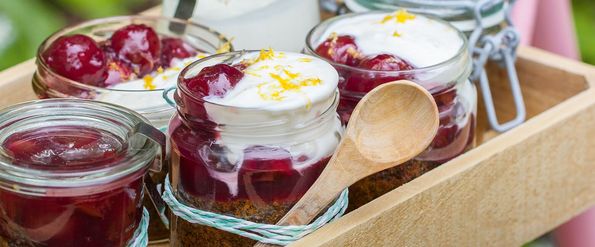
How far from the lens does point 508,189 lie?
2.45 ft

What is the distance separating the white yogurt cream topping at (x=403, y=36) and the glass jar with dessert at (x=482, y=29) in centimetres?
8

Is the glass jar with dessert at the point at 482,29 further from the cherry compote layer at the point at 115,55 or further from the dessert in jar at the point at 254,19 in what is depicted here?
the cherry compote layer at the point at 115,55

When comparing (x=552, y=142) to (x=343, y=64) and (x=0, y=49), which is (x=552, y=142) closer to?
(x=343, y=64)

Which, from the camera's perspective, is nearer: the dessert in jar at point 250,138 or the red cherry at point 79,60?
the dessert in jar at point 250,138

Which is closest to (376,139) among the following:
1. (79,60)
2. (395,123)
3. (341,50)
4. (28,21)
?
(395,123)

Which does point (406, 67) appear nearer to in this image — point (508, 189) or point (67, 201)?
point (508, 189)

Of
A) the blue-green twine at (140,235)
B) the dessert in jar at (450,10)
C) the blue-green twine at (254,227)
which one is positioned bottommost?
the dessert in jar at (450,10)

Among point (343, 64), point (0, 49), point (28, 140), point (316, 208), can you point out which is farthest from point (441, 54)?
Result: point (0, 49)

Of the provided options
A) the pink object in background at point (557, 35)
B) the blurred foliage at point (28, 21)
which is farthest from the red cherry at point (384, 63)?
the blurred foliage at point (28, 21)

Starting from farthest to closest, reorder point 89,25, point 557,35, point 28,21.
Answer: point 28,21 < point 557,35 < point 89,25

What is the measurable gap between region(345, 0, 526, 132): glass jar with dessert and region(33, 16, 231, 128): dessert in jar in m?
0.18

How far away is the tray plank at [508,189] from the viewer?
0.63m

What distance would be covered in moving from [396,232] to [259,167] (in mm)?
119

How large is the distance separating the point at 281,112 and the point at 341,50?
16 centimetres
